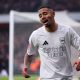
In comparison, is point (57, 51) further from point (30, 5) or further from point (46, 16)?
point (30, 5)

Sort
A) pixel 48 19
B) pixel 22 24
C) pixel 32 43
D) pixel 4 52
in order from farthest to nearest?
1. pixel 4 52
2. pixel 22 24
3. pixel 32 43
4. pixel 48 19

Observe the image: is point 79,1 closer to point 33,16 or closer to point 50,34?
point 33,16

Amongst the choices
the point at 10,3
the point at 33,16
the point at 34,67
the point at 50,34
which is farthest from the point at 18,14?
the point at 10,3

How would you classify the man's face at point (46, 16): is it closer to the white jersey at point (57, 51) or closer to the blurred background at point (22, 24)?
the white jersey at point (57, 51)

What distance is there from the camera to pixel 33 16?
12773 mm

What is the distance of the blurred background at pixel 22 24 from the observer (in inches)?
525

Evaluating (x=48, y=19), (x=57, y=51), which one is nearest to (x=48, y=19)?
(x=48, y=19)

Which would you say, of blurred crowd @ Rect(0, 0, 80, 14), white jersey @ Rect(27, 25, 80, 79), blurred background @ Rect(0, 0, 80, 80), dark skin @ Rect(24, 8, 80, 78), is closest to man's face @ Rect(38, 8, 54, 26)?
dark skin @ Rect(24, 8, 80, 78)

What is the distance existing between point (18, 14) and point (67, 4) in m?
15.5

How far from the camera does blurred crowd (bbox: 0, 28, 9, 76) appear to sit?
18.7 meters

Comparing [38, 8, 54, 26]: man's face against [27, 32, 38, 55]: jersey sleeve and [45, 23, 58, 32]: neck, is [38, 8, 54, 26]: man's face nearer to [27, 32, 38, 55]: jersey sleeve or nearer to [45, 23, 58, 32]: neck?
[45, 23, 58, 32]: neck

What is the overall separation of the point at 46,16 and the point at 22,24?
26.1 feet

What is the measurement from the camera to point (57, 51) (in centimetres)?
596

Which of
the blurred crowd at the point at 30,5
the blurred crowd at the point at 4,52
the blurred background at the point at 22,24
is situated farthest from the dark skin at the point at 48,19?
the blurred crowd at the point at 30,5
